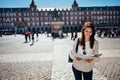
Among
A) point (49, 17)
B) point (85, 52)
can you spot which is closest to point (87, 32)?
point (85, 52)

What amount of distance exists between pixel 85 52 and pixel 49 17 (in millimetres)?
97919

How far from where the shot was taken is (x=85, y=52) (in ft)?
12.3

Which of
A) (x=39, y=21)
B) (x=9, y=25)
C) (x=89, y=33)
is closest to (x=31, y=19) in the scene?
(x=39, y=21)

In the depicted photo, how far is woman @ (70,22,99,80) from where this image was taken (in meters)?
3.67

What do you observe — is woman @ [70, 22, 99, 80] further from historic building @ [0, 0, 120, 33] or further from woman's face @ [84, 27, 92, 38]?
historic building @ [0, 0, 120, 33]

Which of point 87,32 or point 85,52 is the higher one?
point 87,32

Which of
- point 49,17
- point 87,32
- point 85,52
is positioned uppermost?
point 49,17

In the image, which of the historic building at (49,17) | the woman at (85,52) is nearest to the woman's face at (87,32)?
the woman at (85,52)

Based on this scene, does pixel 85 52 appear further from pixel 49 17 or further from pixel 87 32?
pixel 49 17

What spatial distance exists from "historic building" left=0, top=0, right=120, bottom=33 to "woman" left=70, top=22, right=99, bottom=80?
9441 centimetres

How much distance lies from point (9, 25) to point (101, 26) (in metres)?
44.1

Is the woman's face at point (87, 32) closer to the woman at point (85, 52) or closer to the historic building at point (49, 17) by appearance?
the woman at point (85, 52)

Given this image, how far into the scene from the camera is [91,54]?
12.3 ft

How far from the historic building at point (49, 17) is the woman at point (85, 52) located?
9441cm
